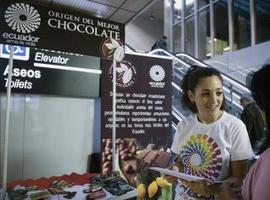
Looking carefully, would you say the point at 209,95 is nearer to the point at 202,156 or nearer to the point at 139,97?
the point at 202,156

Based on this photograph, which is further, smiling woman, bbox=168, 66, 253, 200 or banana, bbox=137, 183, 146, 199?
banana, bbox=137, 183, 146, 199

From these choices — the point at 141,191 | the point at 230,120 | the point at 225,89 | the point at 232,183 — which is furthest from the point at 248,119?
the point at 232,183

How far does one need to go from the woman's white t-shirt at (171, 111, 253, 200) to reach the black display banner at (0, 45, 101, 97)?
1742mm

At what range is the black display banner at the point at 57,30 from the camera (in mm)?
2242

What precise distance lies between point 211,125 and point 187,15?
945cm

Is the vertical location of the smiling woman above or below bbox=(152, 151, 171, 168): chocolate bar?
above

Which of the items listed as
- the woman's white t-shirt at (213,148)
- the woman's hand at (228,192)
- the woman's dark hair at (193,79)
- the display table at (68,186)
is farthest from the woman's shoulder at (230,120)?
the display table at (68,186)

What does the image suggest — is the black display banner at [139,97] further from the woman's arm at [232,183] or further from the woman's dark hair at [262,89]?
the woman's dark hair at [262,89]

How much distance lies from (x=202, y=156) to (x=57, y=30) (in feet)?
5.57

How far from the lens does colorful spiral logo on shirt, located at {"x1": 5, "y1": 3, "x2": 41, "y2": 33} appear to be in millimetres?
2240

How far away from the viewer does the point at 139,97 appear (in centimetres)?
333

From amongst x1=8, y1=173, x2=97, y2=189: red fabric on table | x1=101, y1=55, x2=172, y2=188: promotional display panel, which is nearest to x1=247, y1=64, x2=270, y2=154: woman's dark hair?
x1=8, y1=173, x2=97, y2=189: red fabric on table

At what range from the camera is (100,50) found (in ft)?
8.63

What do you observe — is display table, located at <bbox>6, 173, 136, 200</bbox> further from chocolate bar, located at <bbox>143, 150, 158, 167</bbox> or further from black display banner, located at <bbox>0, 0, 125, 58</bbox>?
black display banner, located at <bbox>0, 0, 125, 58</bbox>
